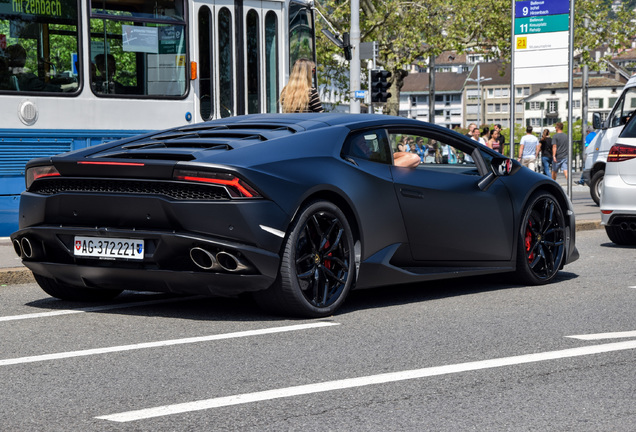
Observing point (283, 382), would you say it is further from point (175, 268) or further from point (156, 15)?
point (156, 15)

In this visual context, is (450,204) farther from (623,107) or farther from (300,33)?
(623,107)

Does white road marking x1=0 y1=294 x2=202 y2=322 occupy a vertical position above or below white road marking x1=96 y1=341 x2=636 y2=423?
below

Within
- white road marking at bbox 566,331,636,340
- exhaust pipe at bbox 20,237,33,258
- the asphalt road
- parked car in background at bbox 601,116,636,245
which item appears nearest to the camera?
the asphalt road

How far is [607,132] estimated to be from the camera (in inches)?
787

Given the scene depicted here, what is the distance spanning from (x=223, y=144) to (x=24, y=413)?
103 inches

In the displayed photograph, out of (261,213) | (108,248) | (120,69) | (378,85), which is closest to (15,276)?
(108,248)

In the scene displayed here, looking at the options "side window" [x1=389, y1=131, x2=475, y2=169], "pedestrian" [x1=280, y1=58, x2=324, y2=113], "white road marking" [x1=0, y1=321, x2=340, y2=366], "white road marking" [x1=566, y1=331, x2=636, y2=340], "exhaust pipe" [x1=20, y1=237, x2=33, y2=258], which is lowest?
"white road marking" [x1=566, y1=331, x2=636, y2=340]

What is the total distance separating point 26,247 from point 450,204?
2851 millimetres

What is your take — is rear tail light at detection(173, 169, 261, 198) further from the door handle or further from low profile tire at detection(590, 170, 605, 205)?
low profile tire at detection(590, 170, 605, 205)

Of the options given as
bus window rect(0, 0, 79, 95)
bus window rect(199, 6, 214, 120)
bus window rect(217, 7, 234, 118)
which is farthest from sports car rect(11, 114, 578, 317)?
bus window rect(217, 7, 234, 118)

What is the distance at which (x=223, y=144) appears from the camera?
645 centimetres

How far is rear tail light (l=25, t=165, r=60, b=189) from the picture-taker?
6.64 metres

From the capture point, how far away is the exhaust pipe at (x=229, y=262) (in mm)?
6082

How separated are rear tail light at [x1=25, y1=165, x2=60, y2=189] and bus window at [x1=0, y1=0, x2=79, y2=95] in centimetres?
467
